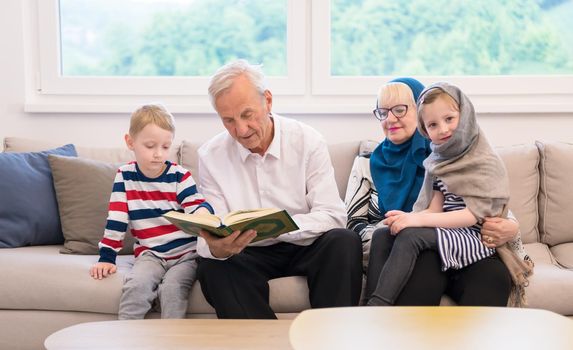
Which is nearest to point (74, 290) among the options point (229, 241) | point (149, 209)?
point (149, 209)

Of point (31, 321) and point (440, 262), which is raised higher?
point (440, 262)

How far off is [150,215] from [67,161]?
575 mm

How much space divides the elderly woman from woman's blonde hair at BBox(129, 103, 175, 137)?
813mm

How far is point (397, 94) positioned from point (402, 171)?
0.98 feet

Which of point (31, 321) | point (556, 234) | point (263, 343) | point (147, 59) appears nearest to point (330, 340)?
point (263, 343)

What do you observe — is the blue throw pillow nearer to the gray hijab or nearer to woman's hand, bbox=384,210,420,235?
woman's hand, bbox=384,210,420,235

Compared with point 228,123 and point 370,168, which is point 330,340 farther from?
point 370,168

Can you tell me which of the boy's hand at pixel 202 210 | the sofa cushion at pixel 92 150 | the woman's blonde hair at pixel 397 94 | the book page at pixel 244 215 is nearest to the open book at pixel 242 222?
the book page at pixel 244 215

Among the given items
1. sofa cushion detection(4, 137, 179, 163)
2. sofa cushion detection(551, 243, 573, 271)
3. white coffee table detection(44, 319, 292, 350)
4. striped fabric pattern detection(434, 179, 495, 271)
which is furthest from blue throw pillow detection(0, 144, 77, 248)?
sofa cushion detection(551, 243, 573, 271)

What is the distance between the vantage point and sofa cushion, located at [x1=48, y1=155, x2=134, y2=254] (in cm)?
282

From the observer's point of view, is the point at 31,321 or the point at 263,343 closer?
the point at 263,343

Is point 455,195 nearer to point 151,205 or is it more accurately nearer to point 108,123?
point 151,205

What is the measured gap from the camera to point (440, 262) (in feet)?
7.46

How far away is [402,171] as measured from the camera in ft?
8.66
